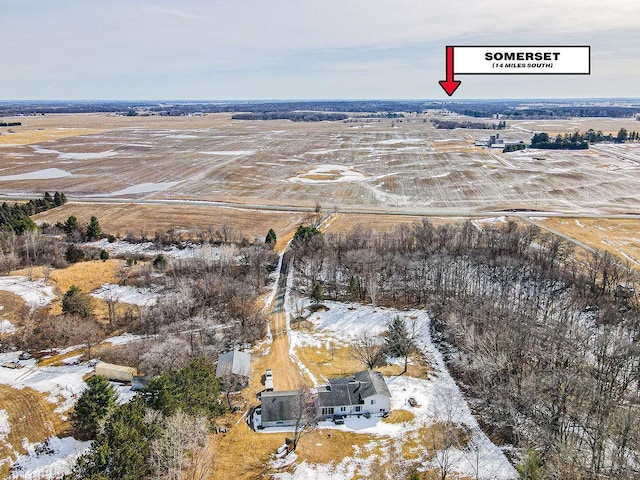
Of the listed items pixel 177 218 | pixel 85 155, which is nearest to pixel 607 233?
pixel 177 218

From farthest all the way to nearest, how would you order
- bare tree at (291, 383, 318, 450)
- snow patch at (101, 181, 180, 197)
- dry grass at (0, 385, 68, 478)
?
snow patch at (101, 181, 180, 197)
bare tree at (291, 383, 318, 450)
dry grass at (0, 385, 68, 478)

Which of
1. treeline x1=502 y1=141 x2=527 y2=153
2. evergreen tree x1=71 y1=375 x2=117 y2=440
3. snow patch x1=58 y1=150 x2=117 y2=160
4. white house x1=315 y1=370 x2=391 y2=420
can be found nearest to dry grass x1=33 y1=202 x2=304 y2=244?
white house x1=315 y1=370 x2=391 y2=420

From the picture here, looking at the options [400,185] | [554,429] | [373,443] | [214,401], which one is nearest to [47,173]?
[400,185]

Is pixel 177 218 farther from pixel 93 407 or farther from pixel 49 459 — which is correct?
pixel 49 459

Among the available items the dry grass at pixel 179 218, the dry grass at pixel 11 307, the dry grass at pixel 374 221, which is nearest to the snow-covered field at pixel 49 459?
the dry grass at pixel 11 307

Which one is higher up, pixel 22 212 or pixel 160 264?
pixel 22 212

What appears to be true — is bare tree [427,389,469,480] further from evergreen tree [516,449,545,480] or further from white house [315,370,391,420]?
evergreen tree [516,449,545,480]
